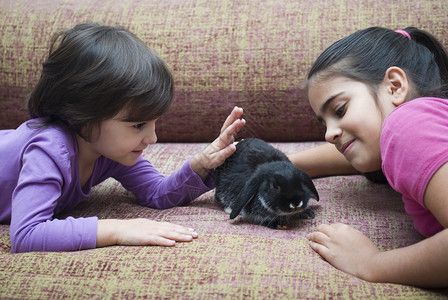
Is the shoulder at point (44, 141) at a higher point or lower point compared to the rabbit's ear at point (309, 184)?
higher

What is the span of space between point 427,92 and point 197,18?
3.13ft

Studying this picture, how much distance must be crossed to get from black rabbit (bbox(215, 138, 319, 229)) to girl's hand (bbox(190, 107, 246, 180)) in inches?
1.5

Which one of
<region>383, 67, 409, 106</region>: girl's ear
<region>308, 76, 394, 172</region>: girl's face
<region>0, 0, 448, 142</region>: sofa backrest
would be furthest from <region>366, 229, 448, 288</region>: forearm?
<region>0, 0, 448, 142</region>: sofa backrest

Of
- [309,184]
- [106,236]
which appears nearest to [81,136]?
[106,236]

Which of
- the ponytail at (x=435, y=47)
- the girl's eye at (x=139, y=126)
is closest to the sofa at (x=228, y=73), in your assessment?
the girl's eye at (x=139, y=126)

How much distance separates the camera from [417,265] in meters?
0.91

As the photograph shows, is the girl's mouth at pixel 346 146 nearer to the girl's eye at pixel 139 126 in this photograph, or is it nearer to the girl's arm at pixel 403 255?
the girl's arm at pixel 403 255

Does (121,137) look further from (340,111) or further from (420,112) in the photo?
(420,112)

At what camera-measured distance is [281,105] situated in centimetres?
181

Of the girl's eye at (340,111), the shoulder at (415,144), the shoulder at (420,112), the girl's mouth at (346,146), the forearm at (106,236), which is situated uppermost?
the shoulder at (420,112)

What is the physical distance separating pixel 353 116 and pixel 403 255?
353 millimetres

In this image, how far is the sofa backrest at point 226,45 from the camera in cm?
178

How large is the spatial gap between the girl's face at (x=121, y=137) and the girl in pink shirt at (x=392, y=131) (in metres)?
0.42

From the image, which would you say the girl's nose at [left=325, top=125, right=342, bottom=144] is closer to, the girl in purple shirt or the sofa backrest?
the girl in purple shirt
